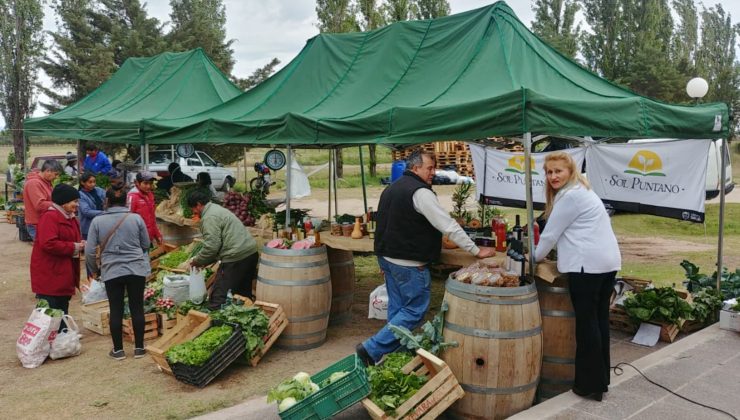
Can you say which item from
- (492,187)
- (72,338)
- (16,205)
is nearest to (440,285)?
(492,187)

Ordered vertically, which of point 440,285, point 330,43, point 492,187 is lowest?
point 440,285

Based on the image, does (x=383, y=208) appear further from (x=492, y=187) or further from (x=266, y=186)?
(x=492, y=187)

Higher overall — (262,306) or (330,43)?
(330,43)

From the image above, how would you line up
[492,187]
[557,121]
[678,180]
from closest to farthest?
[557,121] → [678,180] → [492,187]

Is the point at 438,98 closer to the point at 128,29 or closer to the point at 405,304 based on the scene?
the point at 405,304

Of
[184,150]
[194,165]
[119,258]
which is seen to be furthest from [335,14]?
[119,258]

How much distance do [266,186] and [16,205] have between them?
9036 mm

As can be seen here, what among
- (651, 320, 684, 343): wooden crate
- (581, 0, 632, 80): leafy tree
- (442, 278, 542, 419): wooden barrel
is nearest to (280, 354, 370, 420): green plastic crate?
(442, 278, 542, 419): wooden barrel

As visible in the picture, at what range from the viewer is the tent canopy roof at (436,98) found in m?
4.67

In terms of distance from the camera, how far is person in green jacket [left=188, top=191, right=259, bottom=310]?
6.13 metres

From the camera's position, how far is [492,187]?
10836 mm

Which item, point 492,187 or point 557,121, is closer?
point 557,121

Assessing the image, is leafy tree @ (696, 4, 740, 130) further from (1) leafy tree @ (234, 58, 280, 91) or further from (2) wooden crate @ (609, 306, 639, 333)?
(2) wooden crate @ (609, 306, 639, 333)

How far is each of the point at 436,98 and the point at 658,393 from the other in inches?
125
